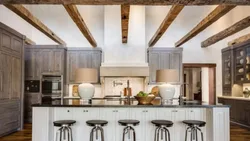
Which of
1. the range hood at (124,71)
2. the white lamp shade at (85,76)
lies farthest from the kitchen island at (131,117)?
the range hood at (124,71)

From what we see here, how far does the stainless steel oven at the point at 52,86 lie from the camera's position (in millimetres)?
7500

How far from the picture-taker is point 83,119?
171 inches

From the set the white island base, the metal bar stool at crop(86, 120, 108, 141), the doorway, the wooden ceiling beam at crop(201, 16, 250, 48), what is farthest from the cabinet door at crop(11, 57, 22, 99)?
the wooden ceiling beam at crop(201, 16, 250, 48)

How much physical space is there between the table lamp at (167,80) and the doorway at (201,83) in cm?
210

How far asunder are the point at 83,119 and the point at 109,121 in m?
0.46

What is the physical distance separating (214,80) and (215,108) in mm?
4908

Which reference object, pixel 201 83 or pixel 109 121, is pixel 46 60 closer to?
pixel 109 121

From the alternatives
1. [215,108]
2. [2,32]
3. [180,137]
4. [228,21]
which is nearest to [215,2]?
[215,108]

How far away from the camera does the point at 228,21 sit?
843 cm

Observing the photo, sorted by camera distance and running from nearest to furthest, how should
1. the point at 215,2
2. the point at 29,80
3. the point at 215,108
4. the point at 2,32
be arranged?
1. the point at 215,2
2. the point at 215,108
3. the point at 2,32
4. the point at 29,80

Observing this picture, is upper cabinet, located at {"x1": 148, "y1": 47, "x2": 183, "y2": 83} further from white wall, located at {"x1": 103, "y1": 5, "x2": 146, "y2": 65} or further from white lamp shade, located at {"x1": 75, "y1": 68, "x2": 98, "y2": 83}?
white lamp shade, located at {"x1": 75, "y1": 68, "x2": 98, "y2": 83}

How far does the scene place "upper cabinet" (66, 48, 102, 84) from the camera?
795cm

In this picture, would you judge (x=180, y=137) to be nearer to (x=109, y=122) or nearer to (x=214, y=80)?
(x=109, y=122)

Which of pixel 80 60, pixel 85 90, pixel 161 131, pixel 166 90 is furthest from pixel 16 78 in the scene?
pixel 161 131
